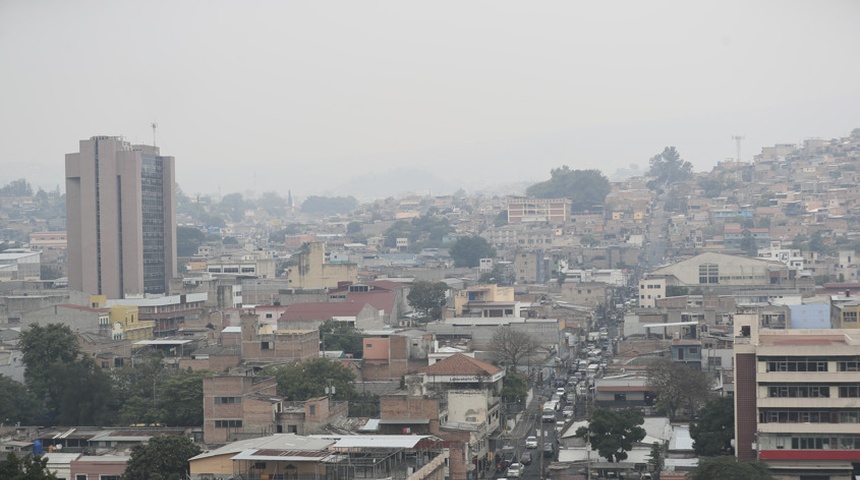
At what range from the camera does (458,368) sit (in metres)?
31.4

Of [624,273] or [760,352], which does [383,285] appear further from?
[760,352]

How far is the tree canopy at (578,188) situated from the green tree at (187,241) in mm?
23736

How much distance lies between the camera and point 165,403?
30672 millimetres

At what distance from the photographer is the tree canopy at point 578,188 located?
99.1m

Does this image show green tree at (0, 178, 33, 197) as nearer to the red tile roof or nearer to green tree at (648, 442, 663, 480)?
the red tile roof

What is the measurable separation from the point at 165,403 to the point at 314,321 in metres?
11.0

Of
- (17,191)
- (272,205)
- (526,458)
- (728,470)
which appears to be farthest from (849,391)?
(272,205)

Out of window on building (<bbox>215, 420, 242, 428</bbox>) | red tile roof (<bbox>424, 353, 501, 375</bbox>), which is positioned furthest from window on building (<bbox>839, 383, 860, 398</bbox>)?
window on building (<bbox>215, 420, 242, 428</bbox>)

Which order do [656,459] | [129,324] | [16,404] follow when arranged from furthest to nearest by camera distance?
[129,324] → [16,404] → [656,459]

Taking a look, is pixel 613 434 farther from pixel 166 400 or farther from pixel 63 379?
pixel 63 379

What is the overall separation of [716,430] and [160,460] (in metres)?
9.06

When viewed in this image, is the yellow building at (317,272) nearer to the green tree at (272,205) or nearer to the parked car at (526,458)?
the parked car at (526,458)

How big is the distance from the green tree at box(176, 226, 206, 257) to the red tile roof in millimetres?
54492

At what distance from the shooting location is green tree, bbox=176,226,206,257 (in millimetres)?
85812
